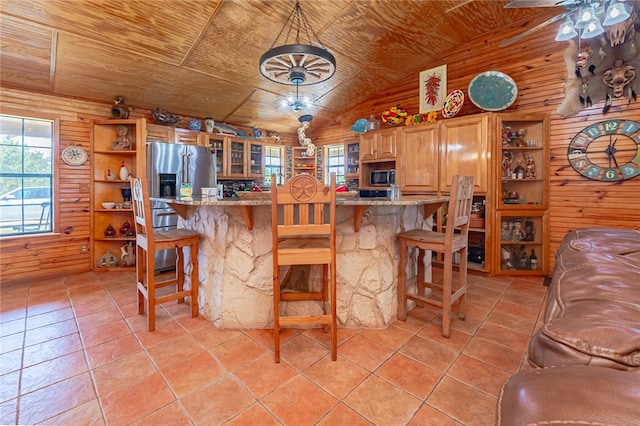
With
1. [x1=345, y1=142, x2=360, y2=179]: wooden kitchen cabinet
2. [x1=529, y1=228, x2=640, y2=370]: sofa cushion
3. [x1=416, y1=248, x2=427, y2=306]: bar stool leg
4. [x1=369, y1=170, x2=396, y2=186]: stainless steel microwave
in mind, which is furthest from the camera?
[x1=345, y1=142, x2=360, y2=179]: wooden kitchen cabinet

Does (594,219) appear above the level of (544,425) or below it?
above

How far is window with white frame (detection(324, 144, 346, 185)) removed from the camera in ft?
19.9

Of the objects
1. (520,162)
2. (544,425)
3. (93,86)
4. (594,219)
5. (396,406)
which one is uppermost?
(93,86)

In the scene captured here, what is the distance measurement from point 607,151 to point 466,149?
142cm

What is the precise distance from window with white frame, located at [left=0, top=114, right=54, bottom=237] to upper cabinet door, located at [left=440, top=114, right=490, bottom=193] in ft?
17.0

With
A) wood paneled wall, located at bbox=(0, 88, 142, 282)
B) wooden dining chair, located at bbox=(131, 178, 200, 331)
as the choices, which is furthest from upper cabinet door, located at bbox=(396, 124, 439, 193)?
wood paneled wall, located at bbox=(0, 88, 142, 282)

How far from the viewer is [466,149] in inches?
152

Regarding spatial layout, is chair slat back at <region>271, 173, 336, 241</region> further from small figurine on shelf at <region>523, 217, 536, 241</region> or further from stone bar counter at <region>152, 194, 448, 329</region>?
small figurine on shelf at <region>523, 217, 536, 241</region>

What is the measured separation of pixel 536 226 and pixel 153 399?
4387mm

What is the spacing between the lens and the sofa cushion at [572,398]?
1.33ft

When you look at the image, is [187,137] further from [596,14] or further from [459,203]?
[596,14]

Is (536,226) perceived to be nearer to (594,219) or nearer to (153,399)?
(594,219)

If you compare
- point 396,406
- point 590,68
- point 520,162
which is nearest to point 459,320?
point 396,406

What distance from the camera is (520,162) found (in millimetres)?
3912
